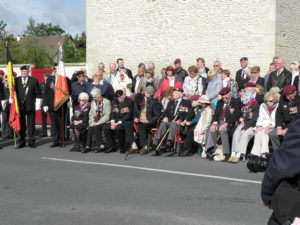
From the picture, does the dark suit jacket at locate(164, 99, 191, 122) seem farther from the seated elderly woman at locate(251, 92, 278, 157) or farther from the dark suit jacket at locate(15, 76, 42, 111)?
the dark suit jacket at locate(15, 76, 42, 111)

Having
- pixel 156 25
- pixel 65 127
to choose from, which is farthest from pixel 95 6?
pixel 65 127

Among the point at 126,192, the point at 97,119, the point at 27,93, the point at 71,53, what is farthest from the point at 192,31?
the point at 71,53

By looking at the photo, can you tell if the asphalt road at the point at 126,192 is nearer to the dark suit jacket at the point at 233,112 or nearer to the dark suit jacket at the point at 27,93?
the dark suit jacket at the point at 233,112

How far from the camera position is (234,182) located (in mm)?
8148

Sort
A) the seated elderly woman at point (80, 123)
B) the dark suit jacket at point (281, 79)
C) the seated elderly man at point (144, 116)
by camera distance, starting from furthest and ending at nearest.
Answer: the seated elderly woman at point (80, 123), the dark suit jacket at point (281, 79), the seated elderly man at point (144, 116)

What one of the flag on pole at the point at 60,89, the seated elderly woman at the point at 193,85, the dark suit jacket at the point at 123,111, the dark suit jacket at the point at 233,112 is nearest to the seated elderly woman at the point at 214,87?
the seated elderly woman at the point at 193,85

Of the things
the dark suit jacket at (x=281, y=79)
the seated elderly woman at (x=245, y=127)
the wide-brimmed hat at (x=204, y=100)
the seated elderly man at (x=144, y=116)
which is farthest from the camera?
the dark suit jacket at (x=281, y=79)

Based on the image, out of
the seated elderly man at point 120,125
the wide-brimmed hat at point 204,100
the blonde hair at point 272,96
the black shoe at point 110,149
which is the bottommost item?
the black shoe at point 110,149

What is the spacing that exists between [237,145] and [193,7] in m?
9.97

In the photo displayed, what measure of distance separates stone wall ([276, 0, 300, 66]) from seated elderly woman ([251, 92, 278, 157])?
7.05 metres

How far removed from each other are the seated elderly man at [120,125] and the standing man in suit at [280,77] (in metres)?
3.93

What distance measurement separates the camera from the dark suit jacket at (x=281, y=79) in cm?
1254

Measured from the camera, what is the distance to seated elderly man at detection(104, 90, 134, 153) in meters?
12.4

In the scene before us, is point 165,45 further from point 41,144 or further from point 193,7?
point 41,144
